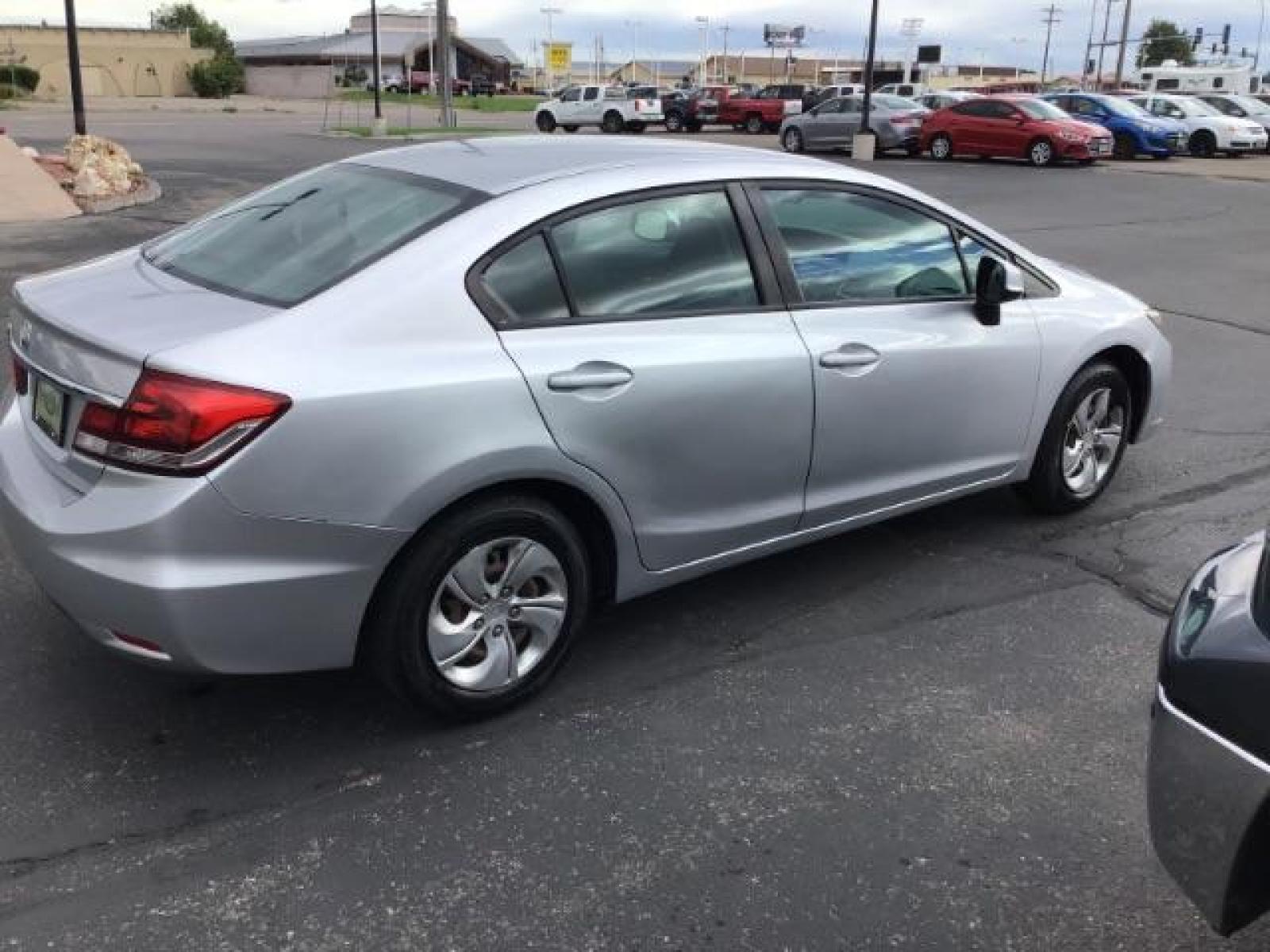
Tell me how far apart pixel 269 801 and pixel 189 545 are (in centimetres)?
73

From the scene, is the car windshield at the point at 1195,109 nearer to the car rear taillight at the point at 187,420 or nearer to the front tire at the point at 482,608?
the front tire at the point at 482,608

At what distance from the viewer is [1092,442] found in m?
5.10

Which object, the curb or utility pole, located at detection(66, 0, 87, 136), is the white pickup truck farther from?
the curb

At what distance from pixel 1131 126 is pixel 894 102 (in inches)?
237

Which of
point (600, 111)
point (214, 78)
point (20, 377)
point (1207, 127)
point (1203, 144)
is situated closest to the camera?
point (20, 377)

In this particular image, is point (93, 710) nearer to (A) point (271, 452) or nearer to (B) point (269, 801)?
(B) point (269, 801)

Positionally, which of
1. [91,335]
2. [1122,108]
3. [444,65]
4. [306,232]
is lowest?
[91,335]

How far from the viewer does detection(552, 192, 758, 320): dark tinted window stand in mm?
3469

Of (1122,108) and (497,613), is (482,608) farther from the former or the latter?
(1122,108)

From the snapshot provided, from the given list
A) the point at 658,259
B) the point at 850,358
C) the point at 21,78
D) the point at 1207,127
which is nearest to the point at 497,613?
the point at 658,259

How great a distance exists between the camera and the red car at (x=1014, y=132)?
2658 cm

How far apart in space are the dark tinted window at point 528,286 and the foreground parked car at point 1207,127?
33246 millimetres

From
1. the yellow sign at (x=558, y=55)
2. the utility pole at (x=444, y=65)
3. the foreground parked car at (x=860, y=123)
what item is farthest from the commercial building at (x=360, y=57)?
the foreground parked car at (x=860, y=123)

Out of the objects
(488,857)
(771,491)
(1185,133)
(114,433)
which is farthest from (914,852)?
(1185,133)
